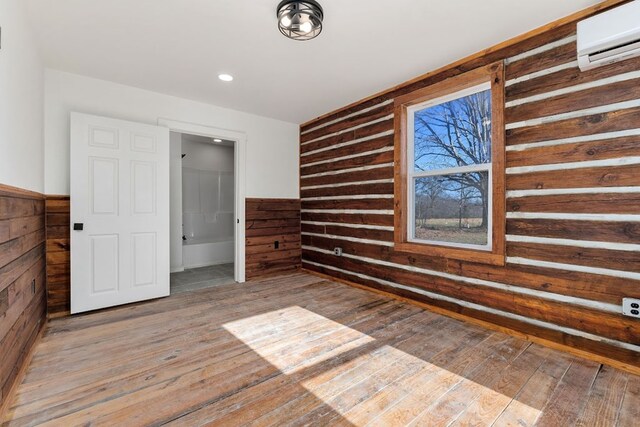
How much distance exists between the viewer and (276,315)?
288cm

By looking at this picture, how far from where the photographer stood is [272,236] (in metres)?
4.55

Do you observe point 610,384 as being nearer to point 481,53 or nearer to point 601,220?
point 601,220

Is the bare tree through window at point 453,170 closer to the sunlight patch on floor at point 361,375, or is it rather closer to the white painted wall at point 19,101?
the sunlight patch on floor at point 361,375

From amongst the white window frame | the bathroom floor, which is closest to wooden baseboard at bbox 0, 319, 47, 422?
the bathroom floor

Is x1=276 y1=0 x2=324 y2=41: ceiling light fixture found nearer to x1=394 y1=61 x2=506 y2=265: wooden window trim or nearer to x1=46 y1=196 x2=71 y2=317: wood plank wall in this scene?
x1=394 y1=61 x2=506 y2=265: wooden window trim

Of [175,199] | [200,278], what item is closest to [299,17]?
[200,278]

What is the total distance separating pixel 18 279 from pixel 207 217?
4.29 m

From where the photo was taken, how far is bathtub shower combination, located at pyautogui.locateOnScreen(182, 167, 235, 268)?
215 inches

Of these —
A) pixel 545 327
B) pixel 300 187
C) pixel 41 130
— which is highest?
pixel 41 130

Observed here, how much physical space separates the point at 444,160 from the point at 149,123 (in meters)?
3.44

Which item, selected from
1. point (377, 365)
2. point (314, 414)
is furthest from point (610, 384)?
point (314, 414)

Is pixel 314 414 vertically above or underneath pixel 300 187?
underneath

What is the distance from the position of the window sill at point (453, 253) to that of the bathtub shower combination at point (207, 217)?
147 inches

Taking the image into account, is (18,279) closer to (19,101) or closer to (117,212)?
(19,101)
